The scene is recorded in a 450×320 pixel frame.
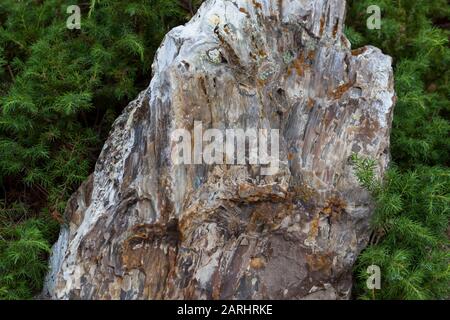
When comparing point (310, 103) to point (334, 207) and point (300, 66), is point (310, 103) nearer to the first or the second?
point (300, 66)

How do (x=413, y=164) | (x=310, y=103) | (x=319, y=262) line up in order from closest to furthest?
1. (x=319, y=262)
2. (x=310, y=103)
3. (x=413, y=164)

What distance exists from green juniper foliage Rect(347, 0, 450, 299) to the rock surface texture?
194 millimetres

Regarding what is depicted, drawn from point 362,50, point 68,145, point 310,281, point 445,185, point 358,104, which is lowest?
point 310,281

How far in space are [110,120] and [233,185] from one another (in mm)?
1851

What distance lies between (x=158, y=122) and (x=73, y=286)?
1.45 meters

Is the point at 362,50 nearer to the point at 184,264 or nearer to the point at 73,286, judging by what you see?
the point at 184,264

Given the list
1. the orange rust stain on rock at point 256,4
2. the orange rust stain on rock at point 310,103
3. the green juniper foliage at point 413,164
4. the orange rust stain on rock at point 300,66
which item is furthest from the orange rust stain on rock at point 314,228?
the orange rust stain on rock at point 256,4

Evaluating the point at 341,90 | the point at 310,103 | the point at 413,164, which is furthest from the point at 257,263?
the point at 413,164

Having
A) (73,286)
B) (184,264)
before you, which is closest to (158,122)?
(184,264)

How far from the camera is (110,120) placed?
17.5ft

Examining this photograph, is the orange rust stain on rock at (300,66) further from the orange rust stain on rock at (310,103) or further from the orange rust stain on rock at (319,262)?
the orange rust stain on rock at (319,262)

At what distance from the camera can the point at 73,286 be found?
4070 millimetres

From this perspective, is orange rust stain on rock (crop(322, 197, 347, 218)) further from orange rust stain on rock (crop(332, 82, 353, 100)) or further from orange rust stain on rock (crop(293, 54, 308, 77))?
orange rust stain on rock (crop(293, 54, 308, 77))

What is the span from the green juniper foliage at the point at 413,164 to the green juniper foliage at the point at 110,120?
0.5 inches
